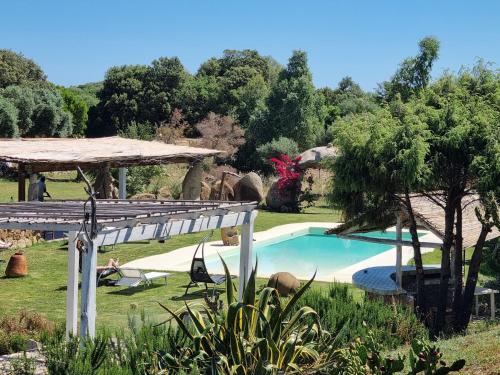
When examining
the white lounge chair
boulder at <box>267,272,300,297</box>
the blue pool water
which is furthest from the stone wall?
boulder at <box>267,272,300,297</box>

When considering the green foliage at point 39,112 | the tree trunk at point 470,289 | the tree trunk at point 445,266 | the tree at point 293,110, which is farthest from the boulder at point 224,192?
the green foliage at point 39,112

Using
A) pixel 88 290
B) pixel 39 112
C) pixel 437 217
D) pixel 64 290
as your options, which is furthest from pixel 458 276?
pixel 39 112

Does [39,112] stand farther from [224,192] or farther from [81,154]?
[81,154]

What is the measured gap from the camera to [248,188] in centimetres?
3073

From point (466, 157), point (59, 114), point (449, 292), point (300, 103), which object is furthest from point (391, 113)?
point (59, 114)

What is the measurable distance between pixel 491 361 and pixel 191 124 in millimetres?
44454

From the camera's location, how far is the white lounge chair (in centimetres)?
1499

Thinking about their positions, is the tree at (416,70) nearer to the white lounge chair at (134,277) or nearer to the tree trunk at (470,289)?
the white lounge chair at (134,277)

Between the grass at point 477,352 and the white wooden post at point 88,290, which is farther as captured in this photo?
the white wooden post at point 88,290

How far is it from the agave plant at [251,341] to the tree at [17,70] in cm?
5097

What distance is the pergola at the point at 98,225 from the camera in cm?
834

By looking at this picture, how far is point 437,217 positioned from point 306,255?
947 centimetres

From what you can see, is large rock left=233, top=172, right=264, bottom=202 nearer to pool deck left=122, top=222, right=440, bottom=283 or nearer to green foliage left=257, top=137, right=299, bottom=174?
green foliage left=257, top=137, right=299, bottom=174

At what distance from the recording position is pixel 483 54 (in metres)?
13.1
